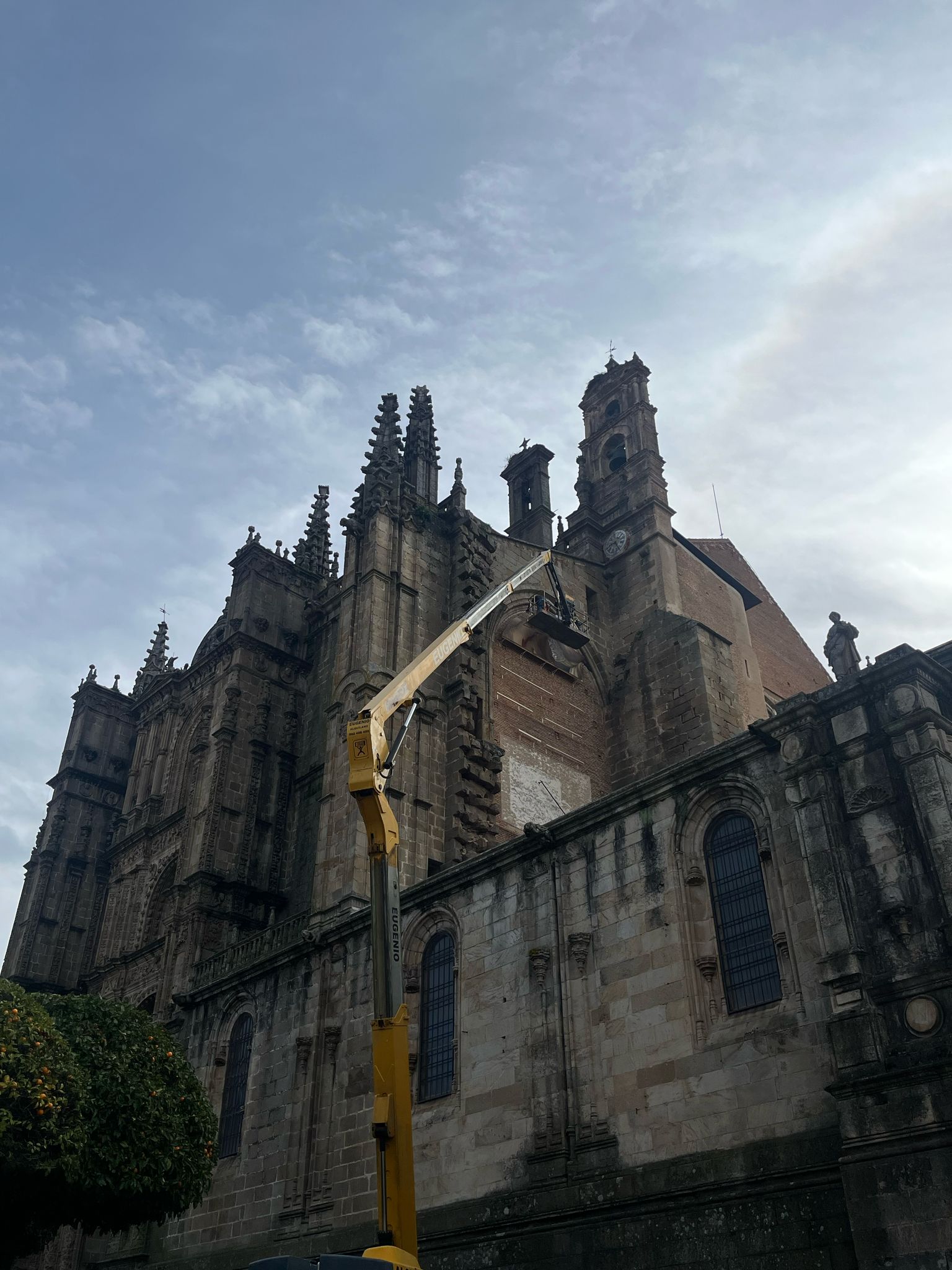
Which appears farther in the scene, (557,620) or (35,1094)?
(557,620)

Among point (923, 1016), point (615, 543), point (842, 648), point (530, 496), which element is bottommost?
point (923, 1016)

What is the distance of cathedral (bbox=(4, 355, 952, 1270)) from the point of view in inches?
576

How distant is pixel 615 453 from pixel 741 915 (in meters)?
25.7

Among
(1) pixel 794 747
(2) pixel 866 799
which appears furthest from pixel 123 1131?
(2) pixel 866 799

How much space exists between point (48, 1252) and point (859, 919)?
25706 mm

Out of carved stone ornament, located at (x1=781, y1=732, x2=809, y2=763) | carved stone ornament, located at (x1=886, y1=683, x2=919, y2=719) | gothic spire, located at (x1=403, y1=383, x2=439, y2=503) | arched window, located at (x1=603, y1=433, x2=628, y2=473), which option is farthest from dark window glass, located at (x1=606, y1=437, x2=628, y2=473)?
carved stone ornament, located at (x1=886, y1=683, x2=919, y2=719)

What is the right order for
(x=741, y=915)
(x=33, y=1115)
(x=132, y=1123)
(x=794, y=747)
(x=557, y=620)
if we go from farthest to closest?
(x=557, y=620) < (x=132, y=1123) < (x=741, y=915) < (x=794, y=747) < (x=33, y=1115)

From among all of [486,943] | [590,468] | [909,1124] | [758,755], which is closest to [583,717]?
[590,468]

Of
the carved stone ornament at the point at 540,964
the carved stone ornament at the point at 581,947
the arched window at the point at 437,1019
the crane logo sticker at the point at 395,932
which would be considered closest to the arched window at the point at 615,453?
the arched window at the point at 437,1019

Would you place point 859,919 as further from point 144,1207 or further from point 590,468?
point 590,468

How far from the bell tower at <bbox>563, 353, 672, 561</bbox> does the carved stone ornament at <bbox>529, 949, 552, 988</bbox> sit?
2015cm

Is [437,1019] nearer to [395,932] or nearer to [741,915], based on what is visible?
[395,932]

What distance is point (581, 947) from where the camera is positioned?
1838cm

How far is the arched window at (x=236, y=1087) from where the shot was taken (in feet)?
78.4
